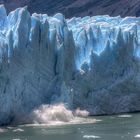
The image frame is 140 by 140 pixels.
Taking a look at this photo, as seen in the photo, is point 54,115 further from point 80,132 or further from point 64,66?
point 80,132

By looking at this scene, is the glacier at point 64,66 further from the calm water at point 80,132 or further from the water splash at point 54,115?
the calm water at point 80,132

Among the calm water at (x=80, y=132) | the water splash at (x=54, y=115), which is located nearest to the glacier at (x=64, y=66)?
the water splash at (x=54, y=115)

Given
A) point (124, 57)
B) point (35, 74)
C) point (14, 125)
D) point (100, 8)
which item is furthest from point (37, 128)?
point (100, 8)

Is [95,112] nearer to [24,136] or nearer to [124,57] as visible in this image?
[124,57]

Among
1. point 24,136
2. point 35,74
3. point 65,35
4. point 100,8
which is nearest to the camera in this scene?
point 24,136

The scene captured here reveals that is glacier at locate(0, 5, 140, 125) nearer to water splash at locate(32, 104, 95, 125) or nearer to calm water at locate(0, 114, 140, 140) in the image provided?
water splash at locate(32, 104, 95, 125)

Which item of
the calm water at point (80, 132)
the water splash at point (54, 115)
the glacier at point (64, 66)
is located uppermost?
the glacier at point (64, 66)

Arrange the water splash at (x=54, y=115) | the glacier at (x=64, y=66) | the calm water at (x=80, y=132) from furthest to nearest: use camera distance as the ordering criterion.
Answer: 1. the water splash at (x=54, y=115)
2. the glacier at (x=64, y=66)
3. the calm water at (x=80, y=132)
